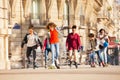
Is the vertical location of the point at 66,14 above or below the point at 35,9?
below

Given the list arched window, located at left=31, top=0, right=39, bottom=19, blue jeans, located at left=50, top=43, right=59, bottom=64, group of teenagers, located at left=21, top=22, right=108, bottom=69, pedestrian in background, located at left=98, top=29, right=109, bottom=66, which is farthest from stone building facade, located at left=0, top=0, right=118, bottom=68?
blue jeans, located at left=50, top=43, right=59, bottom=64

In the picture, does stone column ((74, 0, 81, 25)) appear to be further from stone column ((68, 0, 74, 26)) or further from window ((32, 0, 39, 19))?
window ((32, 0, 39, 19))

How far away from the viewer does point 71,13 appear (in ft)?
164

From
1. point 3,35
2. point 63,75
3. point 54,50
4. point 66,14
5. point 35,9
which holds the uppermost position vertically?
point 35,9

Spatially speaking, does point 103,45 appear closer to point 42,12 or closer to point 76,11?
point 42,12

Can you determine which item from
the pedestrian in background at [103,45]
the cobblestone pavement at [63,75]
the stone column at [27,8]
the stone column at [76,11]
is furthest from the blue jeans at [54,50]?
the stone column at [76,11]

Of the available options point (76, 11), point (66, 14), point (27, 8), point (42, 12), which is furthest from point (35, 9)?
point (76, 11)

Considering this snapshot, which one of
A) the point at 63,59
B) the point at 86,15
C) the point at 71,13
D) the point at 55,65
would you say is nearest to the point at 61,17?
the point at 71,13

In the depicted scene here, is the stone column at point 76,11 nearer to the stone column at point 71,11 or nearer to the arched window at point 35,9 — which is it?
the stone column at point 71,11

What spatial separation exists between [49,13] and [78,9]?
3.19 meters

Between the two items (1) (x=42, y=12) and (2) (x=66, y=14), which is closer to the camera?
(1) (x=42, y=12)

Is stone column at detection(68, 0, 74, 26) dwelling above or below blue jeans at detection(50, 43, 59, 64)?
above

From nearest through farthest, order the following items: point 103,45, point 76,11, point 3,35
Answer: point 3,35 → point 103,45 → point 76,11

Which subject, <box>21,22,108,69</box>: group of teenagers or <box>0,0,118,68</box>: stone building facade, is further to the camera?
<box>0,0,118,68</box>: stone building facade
